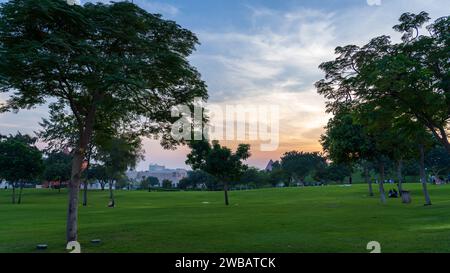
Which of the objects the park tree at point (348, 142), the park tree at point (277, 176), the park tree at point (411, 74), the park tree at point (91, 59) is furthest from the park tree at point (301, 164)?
the park tree at point (91, 59)

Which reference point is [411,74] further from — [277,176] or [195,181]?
[195,181]

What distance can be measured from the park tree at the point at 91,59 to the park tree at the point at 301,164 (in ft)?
433

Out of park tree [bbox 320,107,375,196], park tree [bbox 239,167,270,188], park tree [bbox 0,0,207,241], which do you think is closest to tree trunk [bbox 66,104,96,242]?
park tree [bbox 0,0,207,241]

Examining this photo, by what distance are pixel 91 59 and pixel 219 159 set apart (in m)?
39.9

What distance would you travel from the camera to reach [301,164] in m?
147

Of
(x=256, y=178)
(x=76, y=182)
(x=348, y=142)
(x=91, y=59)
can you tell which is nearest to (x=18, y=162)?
(x=348, y=142)

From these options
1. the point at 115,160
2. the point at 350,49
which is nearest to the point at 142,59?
the point at 350,49

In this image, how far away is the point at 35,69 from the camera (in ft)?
48.0

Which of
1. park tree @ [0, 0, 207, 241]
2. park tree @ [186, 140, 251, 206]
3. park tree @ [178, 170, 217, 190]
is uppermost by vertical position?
park tree @ [0, 0, 207, 241]

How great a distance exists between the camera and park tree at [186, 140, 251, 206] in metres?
53.1

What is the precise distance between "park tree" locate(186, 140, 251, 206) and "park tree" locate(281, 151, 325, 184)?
314ft

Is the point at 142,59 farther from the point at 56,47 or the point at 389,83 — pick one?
the point at 389,83

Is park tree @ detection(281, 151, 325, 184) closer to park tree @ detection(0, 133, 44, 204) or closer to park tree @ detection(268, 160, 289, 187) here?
park tree @ detection(268, 160, 289, 187)

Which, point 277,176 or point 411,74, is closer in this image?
point 411,74
